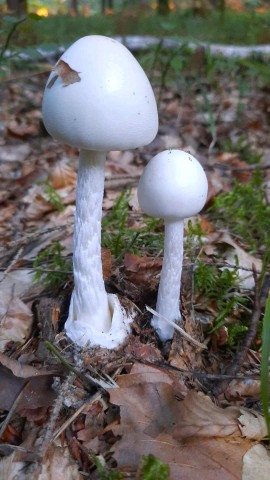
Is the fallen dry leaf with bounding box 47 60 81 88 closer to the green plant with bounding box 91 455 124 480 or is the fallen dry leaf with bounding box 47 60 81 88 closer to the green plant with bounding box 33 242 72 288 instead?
the green plant with bounding box 33 242 72 288

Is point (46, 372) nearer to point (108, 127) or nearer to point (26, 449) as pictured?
point (26, 449)

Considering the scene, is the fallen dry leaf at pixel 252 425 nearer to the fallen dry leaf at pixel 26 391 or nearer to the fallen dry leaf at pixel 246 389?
the fallen dry leaf at pixel 246 389

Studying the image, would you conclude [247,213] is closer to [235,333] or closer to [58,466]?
[235,333]

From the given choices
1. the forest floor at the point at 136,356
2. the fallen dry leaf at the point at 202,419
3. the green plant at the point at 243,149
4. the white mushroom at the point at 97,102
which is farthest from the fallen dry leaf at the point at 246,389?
the green plant at the point at 243,149

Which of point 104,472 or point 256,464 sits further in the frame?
point 256,464

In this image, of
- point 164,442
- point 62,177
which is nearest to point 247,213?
point 62,177

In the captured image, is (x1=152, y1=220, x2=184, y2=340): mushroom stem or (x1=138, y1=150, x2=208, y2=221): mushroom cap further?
(x1=152, y1=220, x2=184, y2=340): mushroom stem

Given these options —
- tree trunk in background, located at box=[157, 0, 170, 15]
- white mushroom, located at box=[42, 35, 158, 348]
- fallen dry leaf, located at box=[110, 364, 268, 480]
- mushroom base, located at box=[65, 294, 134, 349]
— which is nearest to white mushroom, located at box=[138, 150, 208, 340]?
white mushroom, located at box=[42, 35, 158, 348]
